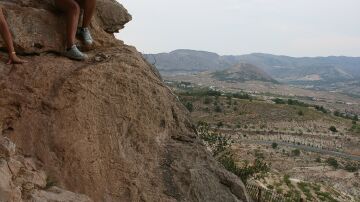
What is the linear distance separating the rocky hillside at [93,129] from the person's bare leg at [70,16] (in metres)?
0.22

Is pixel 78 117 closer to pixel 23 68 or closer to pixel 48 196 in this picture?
pixel 23 68

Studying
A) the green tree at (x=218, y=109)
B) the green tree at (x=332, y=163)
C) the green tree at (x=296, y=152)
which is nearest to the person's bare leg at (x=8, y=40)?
the green tree at (x=332, y=163)

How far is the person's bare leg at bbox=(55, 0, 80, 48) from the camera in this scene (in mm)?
7844

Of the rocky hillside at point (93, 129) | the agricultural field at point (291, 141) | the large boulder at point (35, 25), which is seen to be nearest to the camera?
the rocky hillside at point (93, 129)

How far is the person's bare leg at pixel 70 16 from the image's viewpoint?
7.84 metres

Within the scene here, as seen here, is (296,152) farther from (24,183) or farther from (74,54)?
(24,183)

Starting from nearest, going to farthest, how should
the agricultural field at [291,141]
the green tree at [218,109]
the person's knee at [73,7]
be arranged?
the person's knee at [73,7], the agricultural field at [291,141], the green tree at [218,109]

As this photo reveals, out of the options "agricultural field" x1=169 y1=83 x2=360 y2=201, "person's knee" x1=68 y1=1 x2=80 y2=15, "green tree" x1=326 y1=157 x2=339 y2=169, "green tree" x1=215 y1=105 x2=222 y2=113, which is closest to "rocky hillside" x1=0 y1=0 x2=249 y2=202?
"person's knee" x1=68 y1=1 x2=80 y2=15

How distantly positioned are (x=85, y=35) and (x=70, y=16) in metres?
0.66

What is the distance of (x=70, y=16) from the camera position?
25.8 ft

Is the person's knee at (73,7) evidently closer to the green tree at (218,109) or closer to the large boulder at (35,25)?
the large boulder at (35,25)

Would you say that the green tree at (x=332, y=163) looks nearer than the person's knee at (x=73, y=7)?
No

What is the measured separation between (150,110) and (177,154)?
850 millimetres

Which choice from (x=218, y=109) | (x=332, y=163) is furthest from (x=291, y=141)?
(x=332, y=163)
